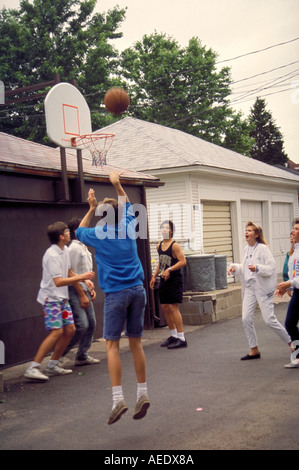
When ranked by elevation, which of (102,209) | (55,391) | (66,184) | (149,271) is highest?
(66,184)

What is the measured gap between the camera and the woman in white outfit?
7730mm

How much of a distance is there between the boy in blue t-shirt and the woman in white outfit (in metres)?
2.78

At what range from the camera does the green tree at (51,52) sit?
100.0 feet

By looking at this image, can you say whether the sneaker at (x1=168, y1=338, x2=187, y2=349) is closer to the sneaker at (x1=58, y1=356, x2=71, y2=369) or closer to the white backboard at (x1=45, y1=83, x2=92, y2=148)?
the sneaker at (x1=58, y1=356, x2=71, y2=369)

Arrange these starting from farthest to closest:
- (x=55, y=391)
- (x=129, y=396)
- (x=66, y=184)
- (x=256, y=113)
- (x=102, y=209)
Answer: (x=256, y=113) < (x=66, y=184) < (x=55, y=391) < (x=129, y=396) < (x=102, y=209)

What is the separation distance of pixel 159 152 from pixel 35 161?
320 inches

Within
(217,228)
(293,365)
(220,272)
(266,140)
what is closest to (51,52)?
(217,228)

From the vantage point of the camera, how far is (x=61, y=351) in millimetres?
7727

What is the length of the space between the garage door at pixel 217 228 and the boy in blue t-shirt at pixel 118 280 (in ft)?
36.5

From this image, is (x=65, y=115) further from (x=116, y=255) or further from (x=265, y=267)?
(x=116, y=255)

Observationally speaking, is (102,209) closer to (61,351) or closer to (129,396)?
(129,396)

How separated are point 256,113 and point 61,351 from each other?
193 feet

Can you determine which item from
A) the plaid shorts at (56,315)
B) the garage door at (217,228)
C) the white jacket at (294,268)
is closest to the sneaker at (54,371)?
the plaid shorts at (56,315)

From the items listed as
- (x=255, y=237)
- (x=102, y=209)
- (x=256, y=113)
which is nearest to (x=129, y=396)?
(x=102, y=209)
